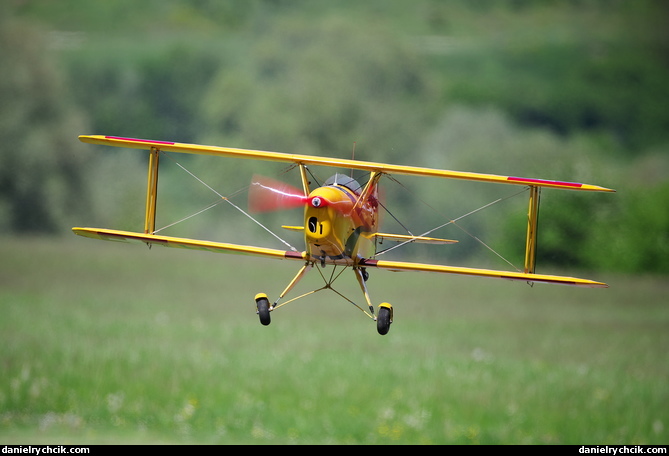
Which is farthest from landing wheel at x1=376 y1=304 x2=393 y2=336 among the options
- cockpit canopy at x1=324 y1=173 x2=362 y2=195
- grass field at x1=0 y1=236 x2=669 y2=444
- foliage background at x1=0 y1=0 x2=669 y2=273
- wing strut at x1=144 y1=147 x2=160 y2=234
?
grass field at x1=0 y1=236 x2=669 y2=444

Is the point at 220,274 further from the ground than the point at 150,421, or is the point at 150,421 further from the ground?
the point at 220,274

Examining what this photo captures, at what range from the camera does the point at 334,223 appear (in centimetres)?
1408

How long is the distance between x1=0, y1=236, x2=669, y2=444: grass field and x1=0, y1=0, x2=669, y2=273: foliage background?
11670mm

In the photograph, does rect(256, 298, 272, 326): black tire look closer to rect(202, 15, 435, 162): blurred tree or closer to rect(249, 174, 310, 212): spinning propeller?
rect(249, 174, 310, 212): spinning propeller

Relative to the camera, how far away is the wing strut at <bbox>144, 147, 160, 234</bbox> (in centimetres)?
1516

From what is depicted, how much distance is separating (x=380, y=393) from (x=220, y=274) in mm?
44242

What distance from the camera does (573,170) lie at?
156ft

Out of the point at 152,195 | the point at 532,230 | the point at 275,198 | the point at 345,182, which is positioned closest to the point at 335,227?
the point at 275,198

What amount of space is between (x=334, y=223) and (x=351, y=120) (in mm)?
16981

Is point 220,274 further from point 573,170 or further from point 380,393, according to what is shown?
point 573,170

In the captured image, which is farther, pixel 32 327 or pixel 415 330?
pixel 415 330

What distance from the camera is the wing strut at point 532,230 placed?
567 inches

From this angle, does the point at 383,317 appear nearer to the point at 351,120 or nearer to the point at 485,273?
the point at 485,273

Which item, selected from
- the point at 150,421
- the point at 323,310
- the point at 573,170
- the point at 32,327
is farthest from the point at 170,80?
the point at 573,170
